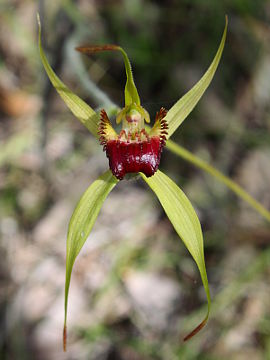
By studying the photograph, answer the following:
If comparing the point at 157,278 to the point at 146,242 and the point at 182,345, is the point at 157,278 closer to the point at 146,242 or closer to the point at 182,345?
the point at 146,242

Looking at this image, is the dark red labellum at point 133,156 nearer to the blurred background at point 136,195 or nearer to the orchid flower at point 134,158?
the orchid flower at point 134,158

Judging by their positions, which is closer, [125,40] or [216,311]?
[216,311]

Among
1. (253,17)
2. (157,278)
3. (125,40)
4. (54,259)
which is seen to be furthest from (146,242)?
(253,17)

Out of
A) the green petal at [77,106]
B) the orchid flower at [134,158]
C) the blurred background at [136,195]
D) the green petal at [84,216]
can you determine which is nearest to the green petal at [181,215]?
the orchid flower at [134,158]

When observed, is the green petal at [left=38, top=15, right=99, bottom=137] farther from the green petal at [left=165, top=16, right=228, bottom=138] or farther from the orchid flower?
the green petal at [left=165, top=16, right=228, bottom=138]

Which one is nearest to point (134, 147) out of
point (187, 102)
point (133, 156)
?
point (133, 156)

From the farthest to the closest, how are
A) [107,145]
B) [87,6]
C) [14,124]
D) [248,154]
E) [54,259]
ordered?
[87,6]
[14,124]
[248,154]
[54,259]
[107,145]

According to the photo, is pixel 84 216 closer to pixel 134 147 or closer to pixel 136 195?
pixel 134 147
